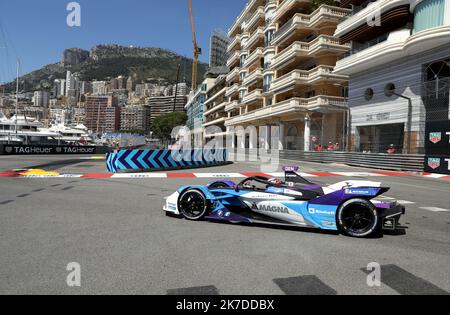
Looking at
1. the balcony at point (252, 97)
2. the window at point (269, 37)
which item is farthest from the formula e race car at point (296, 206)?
the balcony at point (252, 97)

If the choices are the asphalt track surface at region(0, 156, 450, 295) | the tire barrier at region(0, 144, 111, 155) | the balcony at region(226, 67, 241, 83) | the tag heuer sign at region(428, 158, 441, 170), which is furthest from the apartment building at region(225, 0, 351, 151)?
the asphalt track surface at region(0, 156, 450, 295)

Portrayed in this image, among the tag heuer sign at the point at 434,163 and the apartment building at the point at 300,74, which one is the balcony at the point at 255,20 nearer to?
the apartment building at the point at 300,74

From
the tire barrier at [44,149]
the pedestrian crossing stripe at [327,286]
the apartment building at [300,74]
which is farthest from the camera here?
the apartment building at [300,74]

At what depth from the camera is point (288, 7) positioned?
3959 cm

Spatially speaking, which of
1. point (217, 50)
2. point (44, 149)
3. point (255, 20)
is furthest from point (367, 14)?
point (217, 50)

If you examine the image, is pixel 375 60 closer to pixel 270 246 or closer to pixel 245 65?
pixel 270 246

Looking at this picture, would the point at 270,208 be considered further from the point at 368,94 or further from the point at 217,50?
the point at 217,50

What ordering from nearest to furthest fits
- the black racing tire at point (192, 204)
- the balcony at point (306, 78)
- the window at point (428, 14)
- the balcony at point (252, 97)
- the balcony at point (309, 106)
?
1. the black racing tire at point (192, 204)
2. the window at point (428, 14)
3. the balcony at point (309, 106)
4. the balcony at point (306, 78)
5. the balcony at point (252, 97)

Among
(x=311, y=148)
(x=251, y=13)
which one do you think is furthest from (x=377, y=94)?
(x=251, y=13)

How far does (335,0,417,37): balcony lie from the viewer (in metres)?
23.0

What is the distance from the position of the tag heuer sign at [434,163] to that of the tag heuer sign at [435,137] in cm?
123

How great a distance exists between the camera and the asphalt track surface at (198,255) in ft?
11.9

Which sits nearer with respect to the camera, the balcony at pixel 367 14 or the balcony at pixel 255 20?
the balcony at pixel 367 14
